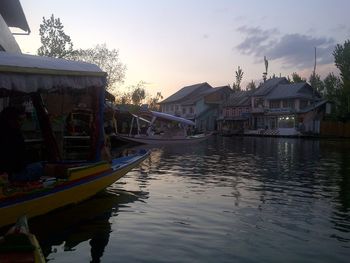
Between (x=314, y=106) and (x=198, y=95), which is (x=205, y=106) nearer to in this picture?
(x=198, y=95)

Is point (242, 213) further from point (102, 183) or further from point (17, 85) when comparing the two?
point (17, 85)

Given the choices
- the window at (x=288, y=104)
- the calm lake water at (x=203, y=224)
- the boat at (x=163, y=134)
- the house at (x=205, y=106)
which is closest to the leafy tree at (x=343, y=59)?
the window at (x=288, y=104)

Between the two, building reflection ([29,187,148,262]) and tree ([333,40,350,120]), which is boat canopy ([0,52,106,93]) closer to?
building reflection ([29,187,148,262])

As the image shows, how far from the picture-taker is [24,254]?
458 cm

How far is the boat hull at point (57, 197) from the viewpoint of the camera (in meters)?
7.33

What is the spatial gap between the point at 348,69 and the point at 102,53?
116 ft

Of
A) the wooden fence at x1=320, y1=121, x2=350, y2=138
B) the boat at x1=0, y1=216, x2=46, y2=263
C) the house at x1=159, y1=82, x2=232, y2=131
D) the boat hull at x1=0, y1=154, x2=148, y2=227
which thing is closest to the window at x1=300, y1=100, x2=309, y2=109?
the wooden fence at x1=320, y1=121, x2=350, y2=138

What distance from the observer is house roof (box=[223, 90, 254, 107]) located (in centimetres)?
7325

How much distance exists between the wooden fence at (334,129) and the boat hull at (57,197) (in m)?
52.8

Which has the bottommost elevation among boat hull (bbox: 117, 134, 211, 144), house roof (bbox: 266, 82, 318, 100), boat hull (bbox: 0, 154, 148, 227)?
boat hull (bbox: 0, 154, 148, 227)

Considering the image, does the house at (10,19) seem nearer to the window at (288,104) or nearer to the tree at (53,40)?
the tree at (53,40)

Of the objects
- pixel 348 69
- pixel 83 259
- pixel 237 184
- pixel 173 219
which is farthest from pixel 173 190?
pixel 348 69

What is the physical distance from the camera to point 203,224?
841 centimetres

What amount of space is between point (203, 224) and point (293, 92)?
58579 millimetres
